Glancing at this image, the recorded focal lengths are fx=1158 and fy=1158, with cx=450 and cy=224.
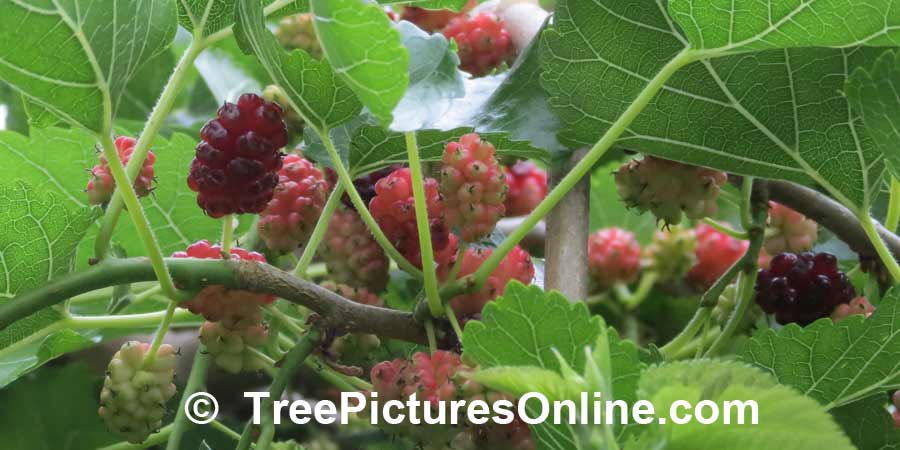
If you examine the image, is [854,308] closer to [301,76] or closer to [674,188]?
[674,188]

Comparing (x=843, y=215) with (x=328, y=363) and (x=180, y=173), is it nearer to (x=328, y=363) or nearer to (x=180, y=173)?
(x=328, y=363)

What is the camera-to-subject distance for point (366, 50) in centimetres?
56

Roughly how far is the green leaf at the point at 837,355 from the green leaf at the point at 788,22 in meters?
0.15

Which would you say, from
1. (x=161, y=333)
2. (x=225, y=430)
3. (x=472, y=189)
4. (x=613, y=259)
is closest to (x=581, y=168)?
(x=472, y=189)

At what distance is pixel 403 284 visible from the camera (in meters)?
1.18

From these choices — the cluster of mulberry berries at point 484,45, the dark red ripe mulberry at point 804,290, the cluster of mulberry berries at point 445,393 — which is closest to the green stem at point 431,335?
the cluster of mulberry berries at point 445,393

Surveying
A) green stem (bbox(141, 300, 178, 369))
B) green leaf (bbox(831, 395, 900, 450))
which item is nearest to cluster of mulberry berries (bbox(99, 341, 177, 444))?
green stem (bbox(141, 300, 178, 369))

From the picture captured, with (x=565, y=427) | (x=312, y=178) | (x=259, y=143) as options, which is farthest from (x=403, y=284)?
(x=565, y=427)

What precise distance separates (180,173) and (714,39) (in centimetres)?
54

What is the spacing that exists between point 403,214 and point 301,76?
0.13 m

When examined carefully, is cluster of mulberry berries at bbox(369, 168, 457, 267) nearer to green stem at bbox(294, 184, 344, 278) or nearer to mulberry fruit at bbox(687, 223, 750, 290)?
green stem at bbox(294, 184, 344, 278)

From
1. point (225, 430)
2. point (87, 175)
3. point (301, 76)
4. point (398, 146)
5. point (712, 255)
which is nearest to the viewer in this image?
point (301, 76)

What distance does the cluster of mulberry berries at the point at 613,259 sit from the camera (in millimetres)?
1330

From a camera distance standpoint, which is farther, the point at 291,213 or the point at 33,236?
the point at 291,213
